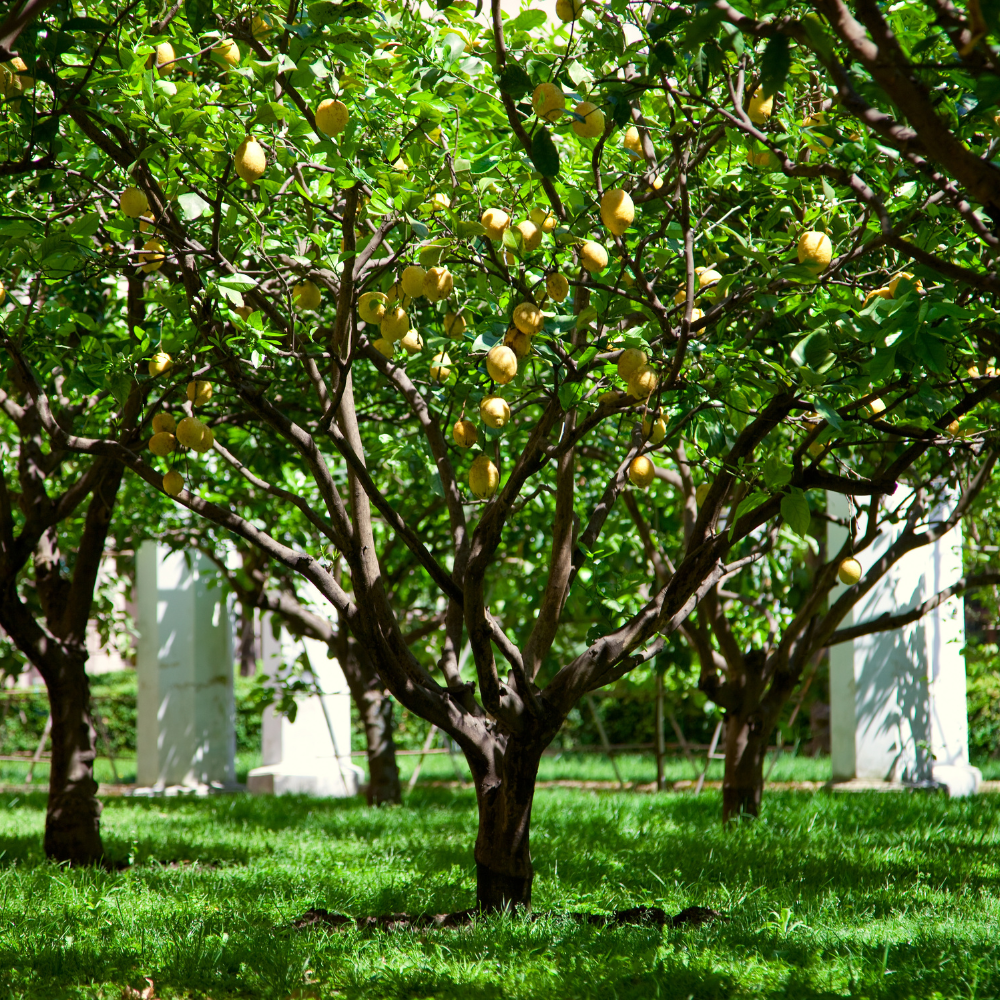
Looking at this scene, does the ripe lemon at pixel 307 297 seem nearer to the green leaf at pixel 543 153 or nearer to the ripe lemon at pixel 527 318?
the ripe lemon at pixel 527 318

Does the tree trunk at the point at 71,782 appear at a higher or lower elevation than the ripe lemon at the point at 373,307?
lower

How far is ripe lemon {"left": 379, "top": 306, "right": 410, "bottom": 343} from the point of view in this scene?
277 cm

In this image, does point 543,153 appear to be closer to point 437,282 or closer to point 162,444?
point 437,282

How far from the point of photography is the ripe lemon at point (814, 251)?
2.61 meters

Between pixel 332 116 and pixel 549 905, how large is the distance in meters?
3.00

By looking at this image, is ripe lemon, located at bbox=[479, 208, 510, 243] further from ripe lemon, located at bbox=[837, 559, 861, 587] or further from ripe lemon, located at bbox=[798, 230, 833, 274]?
ripe lemon, located at bbox=[837, 559, 861, 587]

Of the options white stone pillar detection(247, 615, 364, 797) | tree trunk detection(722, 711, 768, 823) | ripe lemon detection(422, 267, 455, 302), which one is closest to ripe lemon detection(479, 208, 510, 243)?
ripe lemon detection(422, 267, 455, 302)

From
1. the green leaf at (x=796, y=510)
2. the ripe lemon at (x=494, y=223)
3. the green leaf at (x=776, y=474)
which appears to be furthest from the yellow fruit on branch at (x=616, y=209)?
the green leaf at (x=796, y=510)

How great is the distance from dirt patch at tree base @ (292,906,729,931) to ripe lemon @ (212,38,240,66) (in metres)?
2.88

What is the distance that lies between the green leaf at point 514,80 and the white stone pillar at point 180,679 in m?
8.57

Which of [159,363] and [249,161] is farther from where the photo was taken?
[159,363]

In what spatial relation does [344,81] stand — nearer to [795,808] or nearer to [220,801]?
[795,808]

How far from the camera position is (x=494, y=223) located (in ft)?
8.61

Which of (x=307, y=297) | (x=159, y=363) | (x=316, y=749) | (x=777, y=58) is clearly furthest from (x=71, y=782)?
(x=316, y=749)
